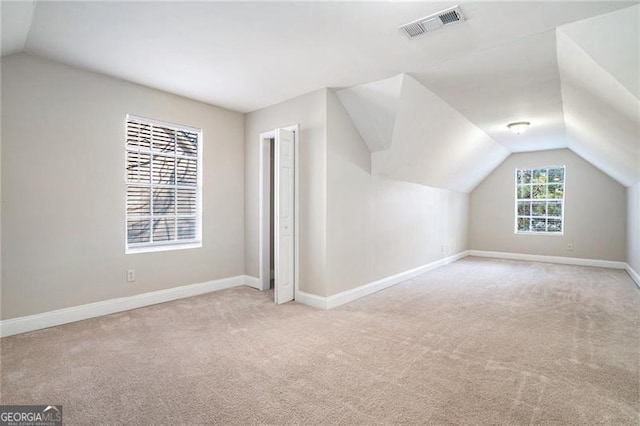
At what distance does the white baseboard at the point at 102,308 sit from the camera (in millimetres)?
3041

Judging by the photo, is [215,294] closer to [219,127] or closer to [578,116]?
[219,127]

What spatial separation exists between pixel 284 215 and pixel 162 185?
63.6 inches

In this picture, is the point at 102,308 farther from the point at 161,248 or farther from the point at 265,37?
the point at 265,37

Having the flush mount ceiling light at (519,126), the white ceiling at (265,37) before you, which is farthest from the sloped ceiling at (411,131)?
the flush mount ceiling light at (519,126)

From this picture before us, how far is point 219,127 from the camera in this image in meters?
4.75

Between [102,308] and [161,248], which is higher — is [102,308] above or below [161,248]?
below

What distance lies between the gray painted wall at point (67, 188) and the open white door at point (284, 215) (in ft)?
4.38

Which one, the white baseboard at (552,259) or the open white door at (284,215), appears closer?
the open white door at (284,215)

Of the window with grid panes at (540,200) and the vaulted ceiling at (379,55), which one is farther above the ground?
the vaulted ceiling at (379,55)

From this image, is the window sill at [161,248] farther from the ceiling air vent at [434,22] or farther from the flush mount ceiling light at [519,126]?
the flush mount ceiling light at [519,126]

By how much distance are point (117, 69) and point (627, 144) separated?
610 cm

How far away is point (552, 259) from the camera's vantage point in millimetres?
7301

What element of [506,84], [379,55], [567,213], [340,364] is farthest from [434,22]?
[567,213]

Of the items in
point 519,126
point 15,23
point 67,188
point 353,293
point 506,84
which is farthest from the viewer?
point 519,126
